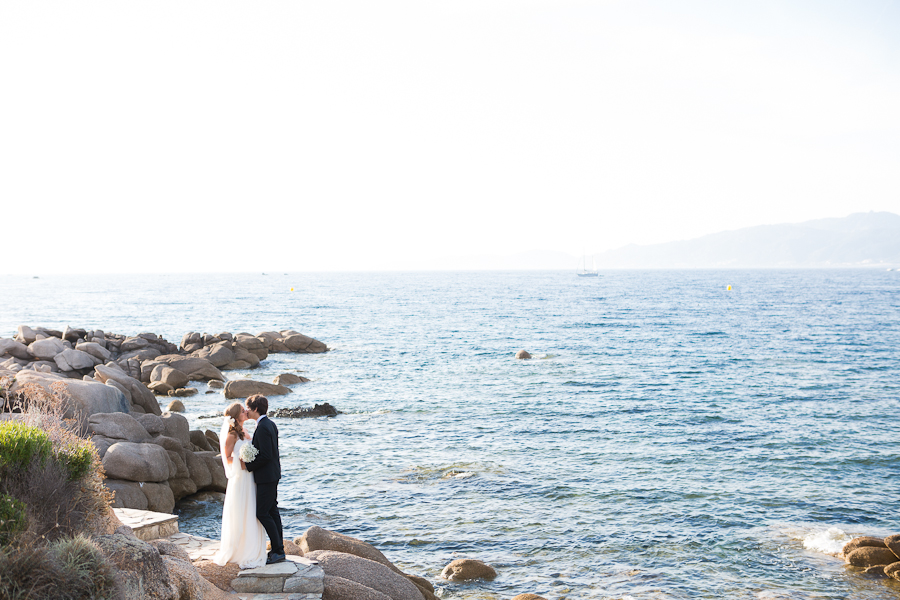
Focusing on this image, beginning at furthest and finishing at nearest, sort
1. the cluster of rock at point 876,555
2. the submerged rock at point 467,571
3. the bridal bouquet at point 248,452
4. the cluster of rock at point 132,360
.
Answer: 1. the cluster of rock at point 132,360
2. the cluster of rock at point 876,555
3. the submerged rock at point 467,571
4. the bridal bouquet at point 248,452

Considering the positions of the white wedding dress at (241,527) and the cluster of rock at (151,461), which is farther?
the cluster of rock at (151,461)

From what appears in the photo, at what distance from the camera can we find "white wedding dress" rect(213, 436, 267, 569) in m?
9.81

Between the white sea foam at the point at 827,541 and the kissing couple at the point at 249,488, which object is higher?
the kissing couple at the point at 249,488

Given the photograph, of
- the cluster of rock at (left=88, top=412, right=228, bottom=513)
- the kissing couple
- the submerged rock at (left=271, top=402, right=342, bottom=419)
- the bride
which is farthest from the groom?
the submerged rock at (left=271, top=402, right=342, bottom=419)

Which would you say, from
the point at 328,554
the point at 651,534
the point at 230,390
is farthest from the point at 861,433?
the point at 230,390

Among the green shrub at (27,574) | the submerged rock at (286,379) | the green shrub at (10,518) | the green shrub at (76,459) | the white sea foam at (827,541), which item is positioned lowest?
the white sea foam at (827,541)

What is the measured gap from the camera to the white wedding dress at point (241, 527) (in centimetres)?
981

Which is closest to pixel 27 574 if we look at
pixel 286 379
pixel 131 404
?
pixel 131 404

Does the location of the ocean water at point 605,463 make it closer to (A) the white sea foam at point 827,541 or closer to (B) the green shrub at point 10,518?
(A) the white sea foam at point 827,541

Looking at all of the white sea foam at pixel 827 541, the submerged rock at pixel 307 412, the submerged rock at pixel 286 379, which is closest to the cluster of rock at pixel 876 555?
the white sea foam at pixel 827 541

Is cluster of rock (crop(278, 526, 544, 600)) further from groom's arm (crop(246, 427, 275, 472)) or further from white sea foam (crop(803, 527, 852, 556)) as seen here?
white sea foam (crop(803, 527, 852, 556))

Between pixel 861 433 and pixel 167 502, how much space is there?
2531 centimetres

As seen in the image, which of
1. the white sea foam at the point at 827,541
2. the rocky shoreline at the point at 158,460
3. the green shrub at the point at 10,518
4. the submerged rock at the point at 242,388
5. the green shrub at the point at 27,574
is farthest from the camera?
the submerged rock at the point at 242,388

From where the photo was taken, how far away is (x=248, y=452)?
9.68m
